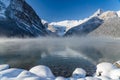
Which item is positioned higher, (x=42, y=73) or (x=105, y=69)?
(x=105, y=69)

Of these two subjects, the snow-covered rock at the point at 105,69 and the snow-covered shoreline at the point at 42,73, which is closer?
the snow-covered shoreline at the point at 42,73

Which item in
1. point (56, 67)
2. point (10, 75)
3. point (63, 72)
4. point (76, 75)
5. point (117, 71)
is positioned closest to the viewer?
point (10, 75)

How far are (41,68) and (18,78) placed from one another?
13.3m

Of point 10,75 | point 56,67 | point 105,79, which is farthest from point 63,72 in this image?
point 10,75

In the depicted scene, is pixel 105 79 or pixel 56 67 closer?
pixel 105 79

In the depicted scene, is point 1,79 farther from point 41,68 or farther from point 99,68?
point 99,68

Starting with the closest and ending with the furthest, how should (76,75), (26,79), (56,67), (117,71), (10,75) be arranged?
(26,79), (10,75), (117,71), (76,75), (56,67)

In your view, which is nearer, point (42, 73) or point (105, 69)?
point (42, 73)

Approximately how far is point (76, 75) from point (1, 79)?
2270cm

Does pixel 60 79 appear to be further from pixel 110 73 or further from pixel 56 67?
pixel 56 67

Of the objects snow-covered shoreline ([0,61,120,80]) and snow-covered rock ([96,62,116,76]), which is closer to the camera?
snow-covered shoreline ([0,61,120,80])

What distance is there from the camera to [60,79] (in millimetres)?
48875

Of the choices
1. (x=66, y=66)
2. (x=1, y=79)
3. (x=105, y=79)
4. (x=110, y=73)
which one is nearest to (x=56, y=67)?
(x=66, y=66)

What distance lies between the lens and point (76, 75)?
203 feet
